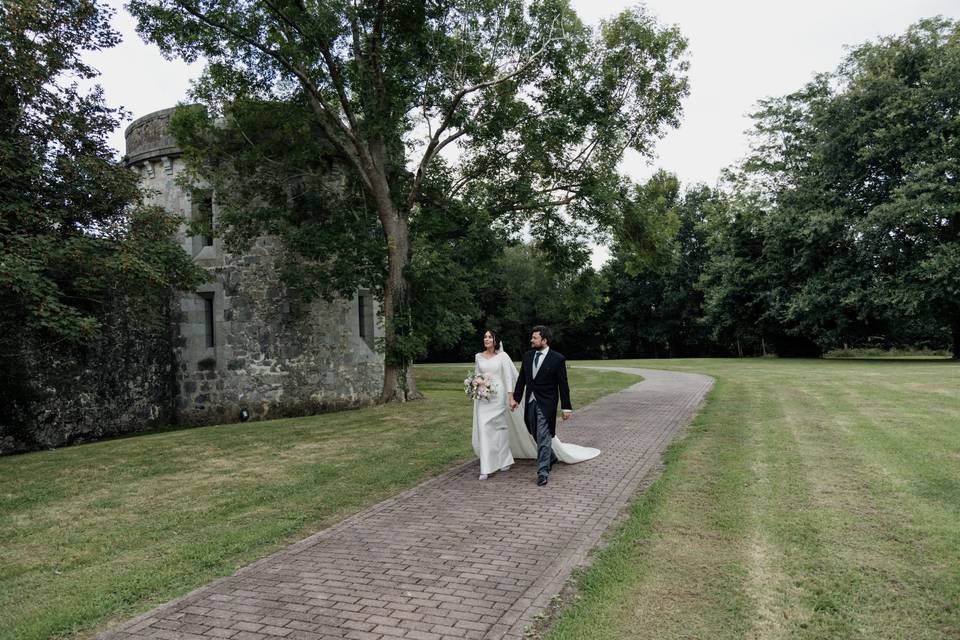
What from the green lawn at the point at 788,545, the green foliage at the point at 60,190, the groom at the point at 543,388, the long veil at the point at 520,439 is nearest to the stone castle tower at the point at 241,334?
the green foliage at the point at 60,190

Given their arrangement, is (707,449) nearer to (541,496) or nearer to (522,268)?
(541,496)

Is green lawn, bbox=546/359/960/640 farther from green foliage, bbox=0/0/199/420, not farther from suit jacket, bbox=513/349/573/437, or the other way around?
green foliage, bbox=0/0/199/420

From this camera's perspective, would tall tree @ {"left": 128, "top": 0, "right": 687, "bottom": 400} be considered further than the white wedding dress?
Yes

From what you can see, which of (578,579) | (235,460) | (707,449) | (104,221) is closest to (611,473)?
(707,449)

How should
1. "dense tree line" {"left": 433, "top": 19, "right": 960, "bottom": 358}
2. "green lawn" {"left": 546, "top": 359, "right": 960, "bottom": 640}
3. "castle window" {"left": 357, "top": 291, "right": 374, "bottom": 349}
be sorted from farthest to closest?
"dense tree line" {"left": 433, "top": 19, "right": 960, "bottom": 358}
"castle window" {"left": 357, "top": 291, "right": 374, "bottom": 349}
"green lawn" {"left": 546, "top": 359, "right": 960, "bottom": 640}

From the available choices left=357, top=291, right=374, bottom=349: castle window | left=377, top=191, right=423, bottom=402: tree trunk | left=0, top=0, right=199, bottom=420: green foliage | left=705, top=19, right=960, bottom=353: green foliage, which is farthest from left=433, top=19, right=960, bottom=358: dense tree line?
left=0, top=0, right=199, bottom=420: green foliage

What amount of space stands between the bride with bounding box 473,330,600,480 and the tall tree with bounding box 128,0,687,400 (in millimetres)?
7701

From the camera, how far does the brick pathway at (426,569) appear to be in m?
4.09

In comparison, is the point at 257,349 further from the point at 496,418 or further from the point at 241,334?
the point at 496,418

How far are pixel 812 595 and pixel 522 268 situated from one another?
51775 millimetres

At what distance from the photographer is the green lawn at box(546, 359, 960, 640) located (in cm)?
402

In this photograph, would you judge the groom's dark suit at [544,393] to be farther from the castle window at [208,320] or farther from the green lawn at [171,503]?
the castle window at [208,320]

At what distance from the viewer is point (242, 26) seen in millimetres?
14242

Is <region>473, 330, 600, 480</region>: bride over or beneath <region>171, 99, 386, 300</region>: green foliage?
beneath
